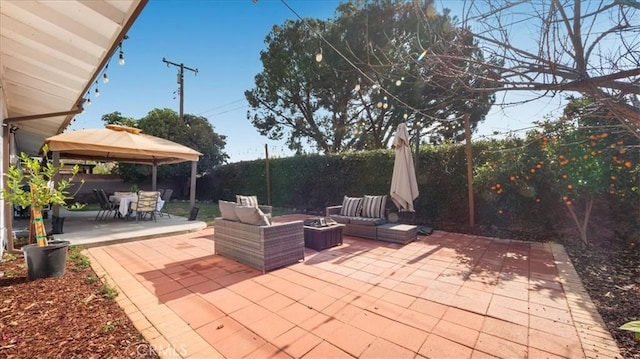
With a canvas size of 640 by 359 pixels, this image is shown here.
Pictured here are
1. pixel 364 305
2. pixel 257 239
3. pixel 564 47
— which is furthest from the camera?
pixel 257 239

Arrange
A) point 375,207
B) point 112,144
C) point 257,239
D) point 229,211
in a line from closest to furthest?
point 257,239 → point 229,211 → point 375,207 → point 112,144

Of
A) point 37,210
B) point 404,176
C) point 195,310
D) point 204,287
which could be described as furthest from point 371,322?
point 37,210

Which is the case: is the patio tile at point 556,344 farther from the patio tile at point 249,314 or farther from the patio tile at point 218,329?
the patio tile at point 218,329

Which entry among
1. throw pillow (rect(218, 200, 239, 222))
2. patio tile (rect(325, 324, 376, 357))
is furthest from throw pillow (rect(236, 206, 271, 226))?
patio tile (rect(325, 324, 376, 357))

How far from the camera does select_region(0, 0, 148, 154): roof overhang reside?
8.48 feet

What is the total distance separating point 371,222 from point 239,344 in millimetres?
4006

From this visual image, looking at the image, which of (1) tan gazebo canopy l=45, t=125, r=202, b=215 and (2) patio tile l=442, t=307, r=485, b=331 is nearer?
(2) patio tile l=442, t=307, r=485, b=331

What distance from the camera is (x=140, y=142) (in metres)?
7.25

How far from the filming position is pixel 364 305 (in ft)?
9.49

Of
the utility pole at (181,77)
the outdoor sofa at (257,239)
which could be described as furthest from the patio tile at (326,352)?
the utility pole at (181,77)

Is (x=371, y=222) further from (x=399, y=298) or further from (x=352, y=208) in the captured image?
(x=399, y=298)

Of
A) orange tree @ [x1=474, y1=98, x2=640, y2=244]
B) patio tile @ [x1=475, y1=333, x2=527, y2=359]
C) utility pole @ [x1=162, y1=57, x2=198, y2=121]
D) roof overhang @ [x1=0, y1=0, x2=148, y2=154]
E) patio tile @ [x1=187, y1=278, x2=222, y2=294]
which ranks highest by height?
utility pole @ [x1=162, y1=57, x2=198, y2=121]

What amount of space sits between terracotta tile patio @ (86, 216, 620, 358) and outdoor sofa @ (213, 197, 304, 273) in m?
0.16

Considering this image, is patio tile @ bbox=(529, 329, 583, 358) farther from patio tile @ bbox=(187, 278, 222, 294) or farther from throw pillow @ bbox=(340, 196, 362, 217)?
throw pillow @ bbox=(340, 196, 362, 217)
